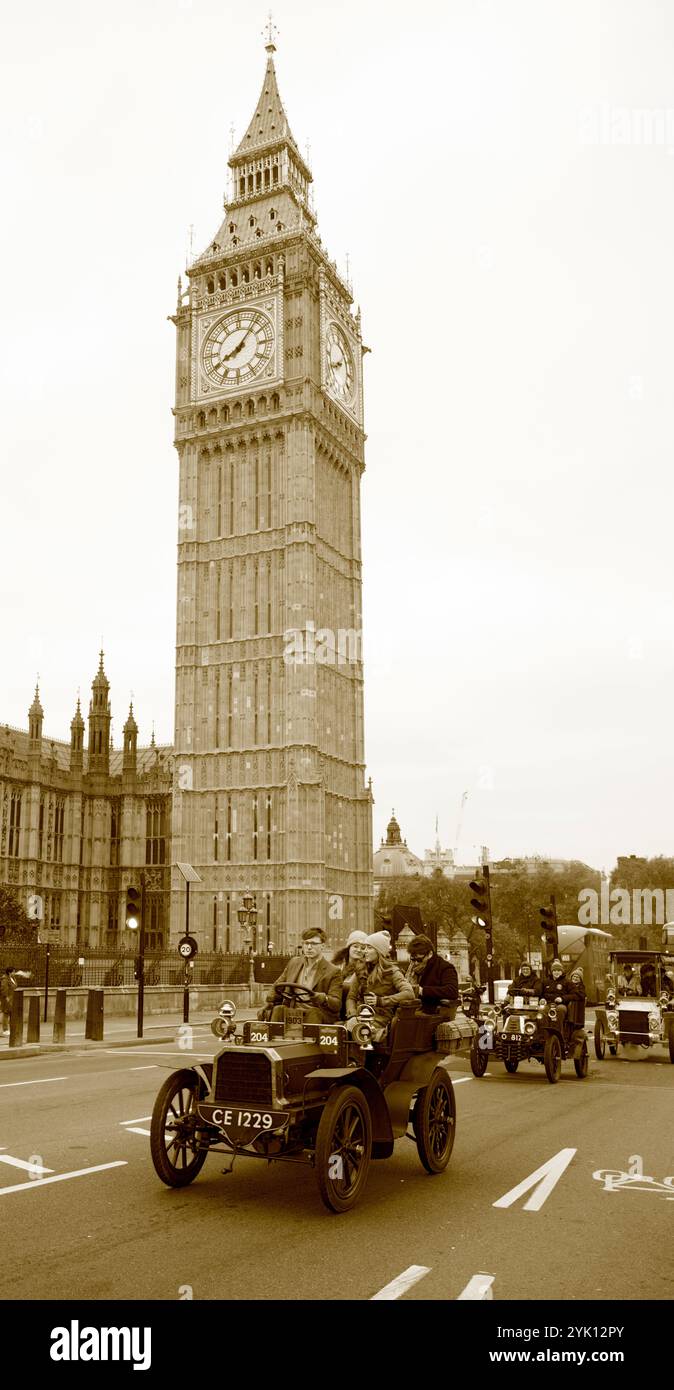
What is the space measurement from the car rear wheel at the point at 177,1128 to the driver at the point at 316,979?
2.84ft

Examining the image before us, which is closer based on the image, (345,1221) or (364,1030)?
(345,1221)

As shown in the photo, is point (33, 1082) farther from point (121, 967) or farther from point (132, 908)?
point (121, 967)

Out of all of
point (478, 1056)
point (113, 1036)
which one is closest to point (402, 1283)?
point (478, 1056)

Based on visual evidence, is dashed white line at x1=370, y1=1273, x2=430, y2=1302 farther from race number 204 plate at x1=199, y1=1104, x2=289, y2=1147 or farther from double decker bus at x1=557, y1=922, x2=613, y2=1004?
double decker bus at x1=557, y1=922, x2=613, y2=1004

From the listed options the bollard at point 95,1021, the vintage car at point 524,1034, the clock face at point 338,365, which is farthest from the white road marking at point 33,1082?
the clock face at point 338,365

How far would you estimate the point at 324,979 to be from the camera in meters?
8.88

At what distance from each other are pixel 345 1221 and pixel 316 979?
2.09 metres

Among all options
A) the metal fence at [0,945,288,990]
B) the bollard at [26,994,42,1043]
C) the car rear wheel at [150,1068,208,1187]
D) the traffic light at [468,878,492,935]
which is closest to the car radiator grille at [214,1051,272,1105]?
the car rear wheel at [150,1068,208,1187]

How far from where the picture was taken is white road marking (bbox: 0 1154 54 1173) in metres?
8.68

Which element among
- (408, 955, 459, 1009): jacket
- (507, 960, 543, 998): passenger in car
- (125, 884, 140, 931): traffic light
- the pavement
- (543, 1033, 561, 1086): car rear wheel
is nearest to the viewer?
(408, 955, 459, 1009): jacket

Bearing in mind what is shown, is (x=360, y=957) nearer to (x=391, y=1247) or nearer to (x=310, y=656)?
(x=391, y=1247)

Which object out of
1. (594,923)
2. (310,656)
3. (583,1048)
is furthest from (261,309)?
(583,1048)

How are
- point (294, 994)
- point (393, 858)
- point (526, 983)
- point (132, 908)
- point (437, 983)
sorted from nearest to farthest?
1. point (294, 994)
2. point (437, 983)
3. point (526, 983)
4. point (132, 908)
5. point (393, 858)

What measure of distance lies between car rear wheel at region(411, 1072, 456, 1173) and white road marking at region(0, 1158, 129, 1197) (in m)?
2.53
